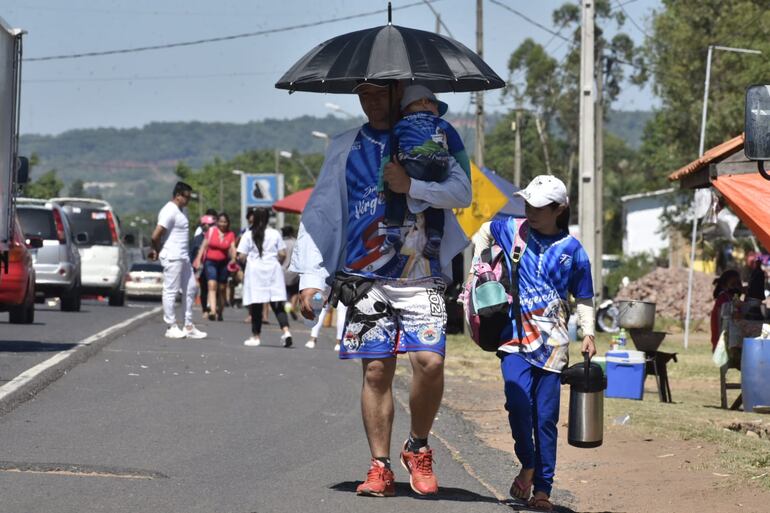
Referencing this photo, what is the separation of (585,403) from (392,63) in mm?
1882

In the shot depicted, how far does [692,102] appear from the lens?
142ft

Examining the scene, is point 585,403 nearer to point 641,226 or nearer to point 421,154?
point 421,154

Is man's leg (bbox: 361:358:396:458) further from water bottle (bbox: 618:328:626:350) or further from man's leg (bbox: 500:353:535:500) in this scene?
water bottle (bbox: 618:328:626:350)

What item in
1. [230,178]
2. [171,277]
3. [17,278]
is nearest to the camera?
[171,277]

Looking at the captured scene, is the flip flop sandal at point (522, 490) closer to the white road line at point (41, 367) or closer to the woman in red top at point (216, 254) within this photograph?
the white road line at point (41, 367)

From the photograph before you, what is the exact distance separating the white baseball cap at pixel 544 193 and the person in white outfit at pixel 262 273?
11.5 m

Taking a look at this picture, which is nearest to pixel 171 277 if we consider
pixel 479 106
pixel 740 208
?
pixel 740 208

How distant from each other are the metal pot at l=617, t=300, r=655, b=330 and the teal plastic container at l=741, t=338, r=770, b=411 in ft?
6.07

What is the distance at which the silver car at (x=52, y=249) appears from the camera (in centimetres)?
2428

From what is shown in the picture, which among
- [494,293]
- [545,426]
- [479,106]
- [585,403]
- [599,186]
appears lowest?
[545,426]

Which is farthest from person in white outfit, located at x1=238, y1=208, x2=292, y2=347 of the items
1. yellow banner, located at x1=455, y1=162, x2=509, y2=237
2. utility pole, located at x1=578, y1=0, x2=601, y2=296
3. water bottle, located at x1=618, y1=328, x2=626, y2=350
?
utility pole, located at x1=578, y1=0, x2=601, y2=296

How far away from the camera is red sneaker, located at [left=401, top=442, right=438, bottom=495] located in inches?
269

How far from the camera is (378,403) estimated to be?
22.6ft

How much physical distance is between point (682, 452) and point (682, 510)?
2.31 metres
